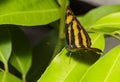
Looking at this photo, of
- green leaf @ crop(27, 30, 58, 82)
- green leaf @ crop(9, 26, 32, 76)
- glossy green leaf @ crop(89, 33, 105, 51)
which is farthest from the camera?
green leaf @ crop(27, 30, 58, 82)

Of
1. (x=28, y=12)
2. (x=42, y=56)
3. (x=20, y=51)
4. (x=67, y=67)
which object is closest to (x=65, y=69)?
(x=67, y=67)

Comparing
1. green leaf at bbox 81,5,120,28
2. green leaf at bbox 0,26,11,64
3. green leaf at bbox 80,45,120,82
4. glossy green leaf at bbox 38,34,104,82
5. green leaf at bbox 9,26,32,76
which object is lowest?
green leaf at bbox 9,26,32,76

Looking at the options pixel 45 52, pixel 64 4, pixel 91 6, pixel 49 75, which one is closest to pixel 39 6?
pixel 64 4

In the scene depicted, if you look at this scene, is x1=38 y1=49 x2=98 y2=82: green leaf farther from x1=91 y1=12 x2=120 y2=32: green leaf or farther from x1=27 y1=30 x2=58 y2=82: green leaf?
x1=27 y1=30 x2=58 y2=82: green leaf

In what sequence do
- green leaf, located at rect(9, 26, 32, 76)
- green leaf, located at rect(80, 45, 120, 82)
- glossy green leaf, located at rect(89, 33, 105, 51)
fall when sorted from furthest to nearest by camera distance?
green leaf, located at rect(9, 26, 32, 76)
glossy green leaf, located at rect(89, 33, 105, 51)
green leaf, located at rect(80, 45, 120, 82)

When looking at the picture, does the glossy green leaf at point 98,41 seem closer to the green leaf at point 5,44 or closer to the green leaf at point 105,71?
the green leaf at point 105,71

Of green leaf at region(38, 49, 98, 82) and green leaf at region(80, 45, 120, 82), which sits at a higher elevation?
green leaf at region(80, 45, 120, 82)

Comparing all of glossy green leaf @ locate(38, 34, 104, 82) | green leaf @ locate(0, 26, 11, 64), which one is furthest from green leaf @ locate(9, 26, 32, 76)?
glossy green leaf @ locate(38, 34, 104, 82)
